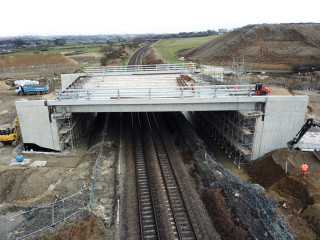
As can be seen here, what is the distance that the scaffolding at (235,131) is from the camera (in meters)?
19.1

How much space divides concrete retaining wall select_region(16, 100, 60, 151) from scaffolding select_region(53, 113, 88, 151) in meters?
0.49

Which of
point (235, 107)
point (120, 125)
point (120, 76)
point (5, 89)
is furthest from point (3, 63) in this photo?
point (235, 107)

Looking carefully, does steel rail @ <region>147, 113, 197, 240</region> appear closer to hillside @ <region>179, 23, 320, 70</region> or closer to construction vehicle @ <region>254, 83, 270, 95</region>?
construction vehicle @ <region>254, 83, 270, 95</region>

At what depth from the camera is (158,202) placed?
594 inches

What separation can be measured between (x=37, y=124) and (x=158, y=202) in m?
11.5

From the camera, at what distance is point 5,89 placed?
48.9 metres

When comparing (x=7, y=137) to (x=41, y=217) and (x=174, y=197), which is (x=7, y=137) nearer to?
(x=41, y=217)

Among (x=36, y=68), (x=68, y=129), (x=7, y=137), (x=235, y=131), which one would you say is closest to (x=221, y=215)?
(x=235, y=131)

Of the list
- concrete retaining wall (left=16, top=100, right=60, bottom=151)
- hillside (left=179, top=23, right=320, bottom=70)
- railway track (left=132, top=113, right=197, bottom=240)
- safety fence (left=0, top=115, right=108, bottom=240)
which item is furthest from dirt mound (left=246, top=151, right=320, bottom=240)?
hillside (left=179, top=23, right=320, bottom=70)

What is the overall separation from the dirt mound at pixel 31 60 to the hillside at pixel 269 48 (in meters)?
43.4

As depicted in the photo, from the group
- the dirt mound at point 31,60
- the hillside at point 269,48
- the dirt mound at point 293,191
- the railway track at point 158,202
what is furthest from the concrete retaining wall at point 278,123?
the dirt mound at point 31,60

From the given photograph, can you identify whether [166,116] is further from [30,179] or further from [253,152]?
[30,179]

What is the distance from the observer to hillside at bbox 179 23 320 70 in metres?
62.3

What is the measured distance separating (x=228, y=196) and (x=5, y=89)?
48.7 m
